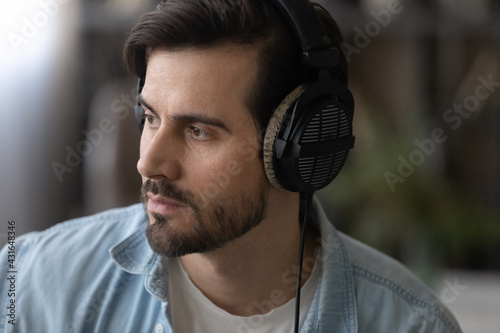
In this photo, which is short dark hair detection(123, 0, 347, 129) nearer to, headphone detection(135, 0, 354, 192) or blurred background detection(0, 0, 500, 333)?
headphone detection(135, 0, 354, 192)

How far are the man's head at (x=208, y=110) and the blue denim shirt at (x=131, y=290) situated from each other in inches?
Result: 6.3

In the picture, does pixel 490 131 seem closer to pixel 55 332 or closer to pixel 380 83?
pixel 380 83

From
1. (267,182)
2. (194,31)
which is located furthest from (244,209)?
(194,31)

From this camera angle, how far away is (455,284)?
2627mm

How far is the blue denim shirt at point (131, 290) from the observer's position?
3.84 feet

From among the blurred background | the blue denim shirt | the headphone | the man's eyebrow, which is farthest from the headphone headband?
the blurred background

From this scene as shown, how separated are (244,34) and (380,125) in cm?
158

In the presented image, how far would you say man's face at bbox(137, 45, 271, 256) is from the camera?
3.52 feet

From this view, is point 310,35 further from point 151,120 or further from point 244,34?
point 151,120

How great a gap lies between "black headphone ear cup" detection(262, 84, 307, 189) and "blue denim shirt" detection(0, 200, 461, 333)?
0.89ft

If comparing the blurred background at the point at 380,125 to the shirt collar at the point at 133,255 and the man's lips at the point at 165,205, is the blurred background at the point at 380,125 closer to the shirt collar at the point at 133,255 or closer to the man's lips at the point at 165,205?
the shirt collar at the point at 133,255

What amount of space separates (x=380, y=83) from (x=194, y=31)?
1.96 m

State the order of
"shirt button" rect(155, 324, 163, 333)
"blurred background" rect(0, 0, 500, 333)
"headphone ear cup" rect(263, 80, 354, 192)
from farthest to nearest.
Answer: "blurred background" rect(0, 0, 500, 333) → "shirt button" rect(155, 324, 163, 333) → "headphone ear cup" rect(263, 80, 354, 192)

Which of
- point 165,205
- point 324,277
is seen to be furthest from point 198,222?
point 324,277
